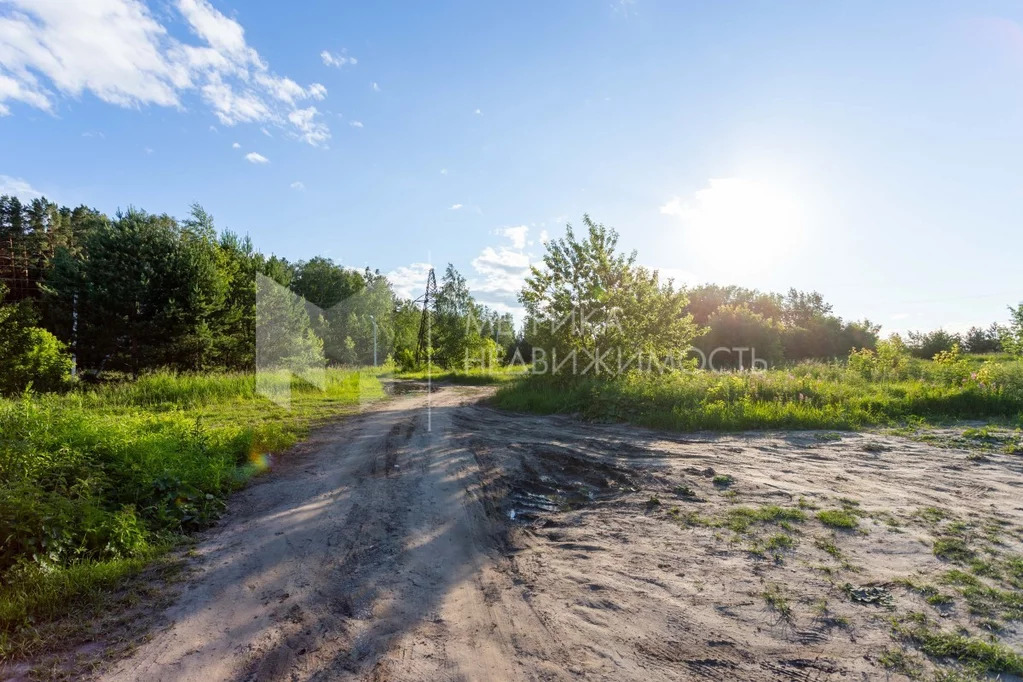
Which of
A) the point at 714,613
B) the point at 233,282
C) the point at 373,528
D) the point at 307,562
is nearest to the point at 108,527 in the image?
the point at 307,562

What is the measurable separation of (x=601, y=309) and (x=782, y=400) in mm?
5859

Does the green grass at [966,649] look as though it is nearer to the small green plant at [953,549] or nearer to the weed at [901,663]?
the weed at [901,663]

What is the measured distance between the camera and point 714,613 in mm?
3014

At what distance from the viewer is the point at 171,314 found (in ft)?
60.3

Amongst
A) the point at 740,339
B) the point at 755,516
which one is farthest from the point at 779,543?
the point at 740,339

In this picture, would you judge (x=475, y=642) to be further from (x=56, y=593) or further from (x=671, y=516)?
(x=56, y=593)

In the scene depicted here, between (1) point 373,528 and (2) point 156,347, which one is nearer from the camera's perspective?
(1) point 373,528

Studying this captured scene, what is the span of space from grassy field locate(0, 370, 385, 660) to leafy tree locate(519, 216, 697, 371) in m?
9.04

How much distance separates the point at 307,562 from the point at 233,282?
80.5 feet

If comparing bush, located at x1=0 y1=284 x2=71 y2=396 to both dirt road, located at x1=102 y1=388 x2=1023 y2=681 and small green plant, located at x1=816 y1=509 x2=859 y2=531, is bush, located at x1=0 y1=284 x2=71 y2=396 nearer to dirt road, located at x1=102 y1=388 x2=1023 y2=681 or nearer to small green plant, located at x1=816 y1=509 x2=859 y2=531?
dirt road, located at x1=102 y1=388 x2=1023 y2=681

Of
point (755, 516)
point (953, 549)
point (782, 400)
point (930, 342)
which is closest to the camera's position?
point (953, 549)

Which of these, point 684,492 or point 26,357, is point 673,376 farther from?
point 26,357

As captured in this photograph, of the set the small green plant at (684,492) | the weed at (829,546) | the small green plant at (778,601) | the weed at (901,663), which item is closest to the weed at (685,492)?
the small green plant at (684,492)

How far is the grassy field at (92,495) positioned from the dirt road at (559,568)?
55 centimetres
